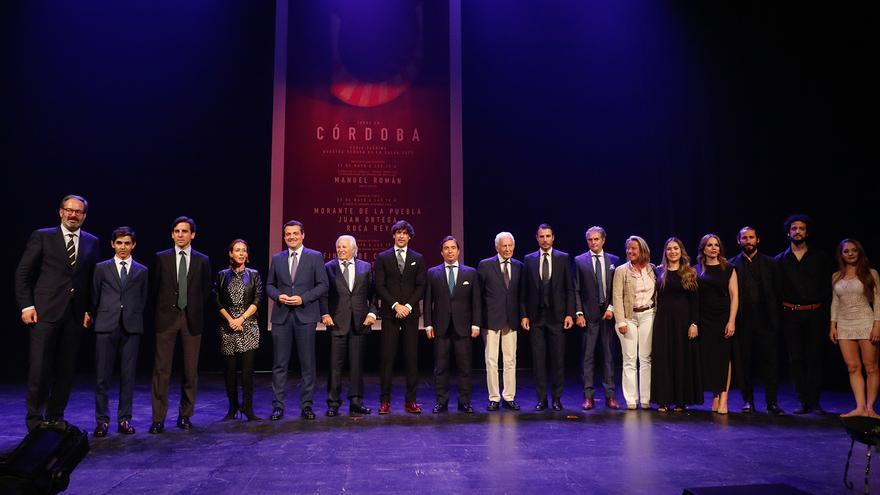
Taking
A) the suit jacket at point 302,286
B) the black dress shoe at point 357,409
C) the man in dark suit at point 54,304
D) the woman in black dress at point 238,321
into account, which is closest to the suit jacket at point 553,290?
the black dress shoe at point 357,409

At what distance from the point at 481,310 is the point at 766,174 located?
4484mm

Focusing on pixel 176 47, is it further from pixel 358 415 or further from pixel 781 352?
pixel 781 352

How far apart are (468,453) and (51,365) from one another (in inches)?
108

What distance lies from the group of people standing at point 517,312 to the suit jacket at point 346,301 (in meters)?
0.01

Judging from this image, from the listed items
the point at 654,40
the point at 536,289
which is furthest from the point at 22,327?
the point at 654,40

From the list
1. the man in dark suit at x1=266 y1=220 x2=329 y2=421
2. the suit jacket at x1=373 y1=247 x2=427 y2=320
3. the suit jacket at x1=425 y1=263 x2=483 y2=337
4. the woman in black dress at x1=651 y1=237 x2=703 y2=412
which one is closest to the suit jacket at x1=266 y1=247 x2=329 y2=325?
the man in dark suit at x1=266 y1=220 x2=329 y2=421

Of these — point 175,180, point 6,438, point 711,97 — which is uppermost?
point 711,97

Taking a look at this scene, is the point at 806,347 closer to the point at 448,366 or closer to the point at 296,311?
the point at 448,366

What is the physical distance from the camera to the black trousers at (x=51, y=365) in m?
3.69

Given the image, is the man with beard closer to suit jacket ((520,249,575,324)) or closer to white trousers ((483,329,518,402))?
suit jacket ((520,249,575,324))

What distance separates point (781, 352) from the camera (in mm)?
7035

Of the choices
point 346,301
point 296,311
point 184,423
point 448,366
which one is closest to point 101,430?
point 184,423

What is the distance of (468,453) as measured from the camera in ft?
10.8

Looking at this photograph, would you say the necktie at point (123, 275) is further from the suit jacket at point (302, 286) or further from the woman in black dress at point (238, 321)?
the suit jacket at point (302, 286)
